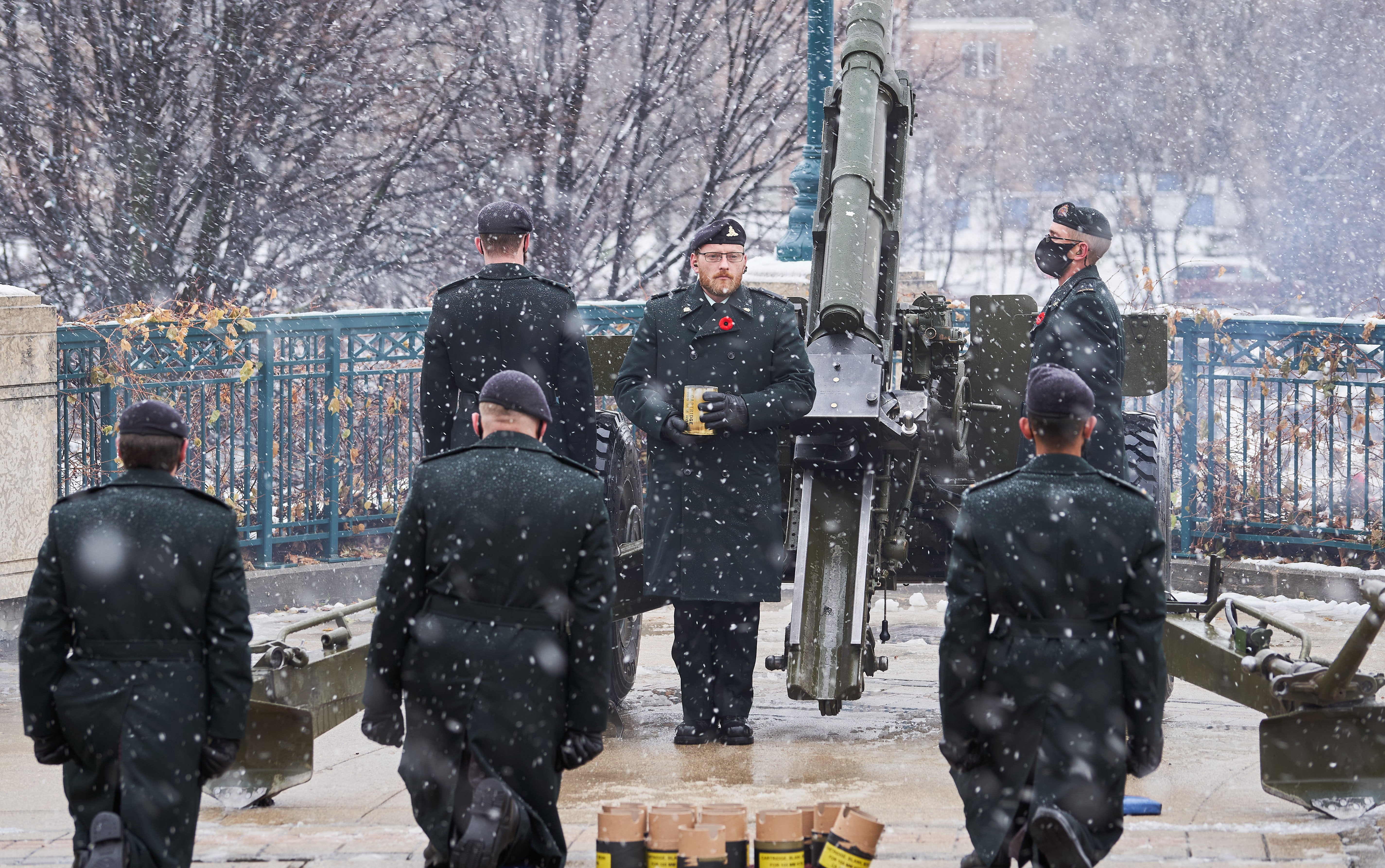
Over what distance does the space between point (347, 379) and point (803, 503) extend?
4.67 meters

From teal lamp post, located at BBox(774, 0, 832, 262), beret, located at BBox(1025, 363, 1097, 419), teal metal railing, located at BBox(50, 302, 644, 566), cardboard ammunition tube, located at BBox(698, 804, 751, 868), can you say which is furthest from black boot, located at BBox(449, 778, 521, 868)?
teal lamp post, located at BBox(774, 0, 832, 262)

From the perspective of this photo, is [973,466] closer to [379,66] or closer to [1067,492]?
[1067,492]

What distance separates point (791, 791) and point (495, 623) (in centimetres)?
175

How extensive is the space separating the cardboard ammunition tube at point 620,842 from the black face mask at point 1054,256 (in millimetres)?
3061

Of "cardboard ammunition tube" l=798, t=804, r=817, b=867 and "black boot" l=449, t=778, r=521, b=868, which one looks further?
"cardboard ammunition tube" l=798, t=804, r=817, b=867

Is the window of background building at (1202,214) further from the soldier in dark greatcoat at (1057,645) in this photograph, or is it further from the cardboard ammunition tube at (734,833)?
the cardboard ammunition tube at (734,833)

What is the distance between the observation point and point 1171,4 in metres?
32.9

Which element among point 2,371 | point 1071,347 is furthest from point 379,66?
point 1071,347

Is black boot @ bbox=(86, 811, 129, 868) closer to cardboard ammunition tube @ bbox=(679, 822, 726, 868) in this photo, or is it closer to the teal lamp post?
cardboard ammunition tube @ bbox=(679, 822, 726, 868)

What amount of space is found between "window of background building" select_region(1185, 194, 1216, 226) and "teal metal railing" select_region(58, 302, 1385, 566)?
24390mm

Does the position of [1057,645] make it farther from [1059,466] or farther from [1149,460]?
[1149,460]

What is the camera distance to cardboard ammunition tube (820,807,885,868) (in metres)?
4.42

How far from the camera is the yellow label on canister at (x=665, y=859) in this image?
4.49 meters

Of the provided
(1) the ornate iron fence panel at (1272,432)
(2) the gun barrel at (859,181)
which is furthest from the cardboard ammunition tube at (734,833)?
(1) the ornate iron fence panel at (1272,432)
